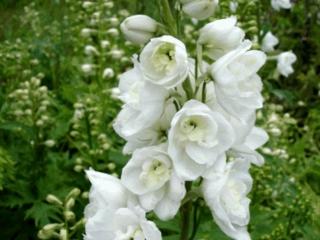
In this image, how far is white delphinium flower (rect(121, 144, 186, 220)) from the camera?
A: 1885 mm

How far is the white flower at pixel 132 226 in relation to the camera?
6.15ft

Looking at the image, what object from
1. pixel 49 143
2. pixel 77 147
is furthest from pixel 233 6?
pixel 49 143

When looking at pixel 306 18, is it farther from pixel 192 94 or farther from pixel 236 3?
pixel 192 94

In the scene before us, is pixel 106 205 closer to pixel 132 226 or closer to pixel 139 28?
pixel 132 226

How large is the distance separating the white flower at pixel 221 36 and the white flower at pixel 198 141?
188 mm

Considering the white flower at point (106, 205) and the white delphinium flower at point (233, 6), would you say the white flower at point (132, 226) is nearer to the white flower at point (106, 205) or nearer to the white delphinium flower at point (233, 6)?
the white flower at point (106, 205)

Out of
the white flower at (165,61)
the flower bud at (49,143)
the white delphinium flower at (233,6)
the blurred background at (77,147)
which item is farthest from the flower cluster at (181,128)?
the white delphinium flower at (233,6)

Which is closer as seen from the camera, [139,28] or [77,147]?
[139,28]

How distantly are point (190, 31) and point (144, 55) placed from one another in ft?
12.4

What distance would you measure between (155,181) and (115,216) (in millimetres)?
142

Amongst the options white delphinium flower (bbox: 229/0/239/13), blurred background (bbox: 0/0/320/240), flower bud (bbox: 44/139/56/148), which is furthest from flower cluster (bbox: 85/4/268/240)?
white delphinium flower (bbox: 229/0/239/13)

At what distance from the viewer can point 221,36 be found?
192 cm

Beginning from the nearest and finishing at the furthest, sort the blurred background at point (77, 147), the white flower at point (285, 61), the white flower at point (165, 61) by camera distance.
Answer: the white flower at point (165, 61) → the blurred background at point (77, 147) → the white flower at point (285, 61)

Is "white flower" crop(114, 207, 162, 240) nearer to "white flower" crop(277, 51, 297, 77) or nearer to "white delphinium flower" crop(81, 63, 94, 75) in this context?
"white delphinium flower" crop(81, 63, 94, 75)
